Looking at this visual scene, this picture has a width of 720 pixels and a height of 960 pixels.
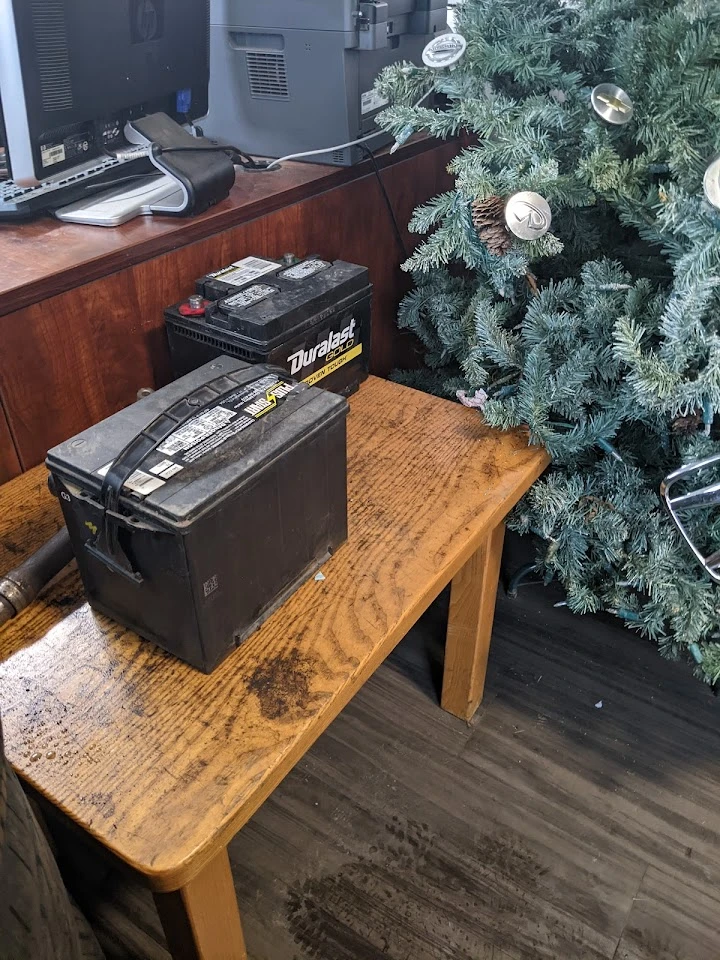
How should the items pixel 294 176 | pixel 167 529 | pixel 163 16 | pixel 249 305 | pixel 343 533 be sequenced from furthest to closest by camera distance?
pixel 294 176, pixel 163 16, pixel 249 305, pixel 343 533, pixel 167 529

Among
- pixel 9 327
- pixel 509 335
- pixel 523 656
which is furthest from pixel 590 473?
pixel 9 327

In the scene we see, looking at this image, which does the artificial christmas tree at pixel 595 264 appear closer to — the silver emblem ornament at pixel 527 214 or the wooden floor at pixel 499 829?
the silver emblem ornament at pixel 527 214

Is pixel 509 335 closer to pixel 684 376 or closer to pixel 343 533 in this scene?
pixel 684 376

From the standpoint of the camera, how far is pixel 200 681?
29.7 inches

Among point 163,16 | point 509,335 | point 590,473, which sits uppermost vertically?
point 163,16

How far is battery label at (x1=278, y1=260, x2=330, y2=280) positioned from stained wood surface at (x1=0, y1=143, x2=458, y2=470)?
13cm

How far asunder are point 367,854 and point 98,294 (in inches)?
37.2

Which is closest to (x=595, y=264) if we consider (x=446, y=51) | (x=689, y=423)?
(x=689, y=423)

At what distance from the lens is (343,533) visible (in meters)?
0.92

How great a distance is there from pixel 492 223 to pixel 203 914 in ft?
2.90

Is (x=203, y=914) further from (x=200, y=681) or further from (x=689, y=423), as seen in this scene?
(x=689, y=423)

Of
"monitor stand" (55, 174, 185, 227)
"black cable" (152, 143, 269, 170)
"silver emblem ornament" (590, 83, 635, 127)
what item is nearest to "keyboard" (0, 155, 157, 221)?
"monitor stand" (55, 174, 185, 227)

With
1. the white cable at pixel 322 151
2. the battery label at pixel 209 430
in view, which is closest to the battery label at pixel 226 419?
the battery label at pixel 209 430

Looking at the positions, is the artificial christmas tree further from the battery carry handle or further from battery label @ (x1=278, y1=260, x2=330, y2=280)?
the battery carry handle
